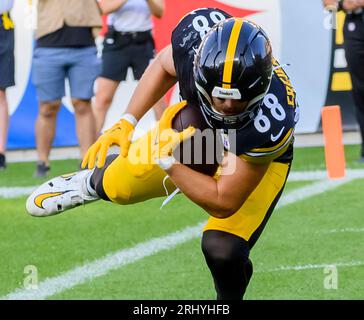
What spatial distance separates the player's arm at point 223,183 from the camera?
14.1 ft

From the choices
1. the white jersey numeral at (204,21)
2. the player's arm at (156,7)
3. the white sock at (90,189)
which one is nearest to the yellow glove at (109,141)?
the white sock at (90,189)

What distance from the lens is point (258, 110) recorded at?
14.0 ft

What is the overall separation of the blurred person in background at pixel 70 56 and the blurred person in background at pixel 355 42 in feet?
6.16

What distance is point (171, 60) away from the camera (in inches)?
185

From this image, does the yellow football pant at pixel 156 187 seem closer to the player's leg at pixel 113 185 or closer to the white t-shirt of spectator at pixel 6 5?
the player's leg at pixel 113 185

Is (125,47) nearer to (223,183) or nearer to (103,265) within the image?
(103,265)

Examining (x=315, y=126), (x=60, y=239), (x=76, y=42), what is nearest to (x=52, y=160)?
(x=76, y=42)

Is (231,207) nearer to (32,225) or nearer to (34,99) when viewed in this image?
(32,225)

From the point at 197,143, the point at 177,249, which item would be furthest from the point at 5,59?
the point at 197,143

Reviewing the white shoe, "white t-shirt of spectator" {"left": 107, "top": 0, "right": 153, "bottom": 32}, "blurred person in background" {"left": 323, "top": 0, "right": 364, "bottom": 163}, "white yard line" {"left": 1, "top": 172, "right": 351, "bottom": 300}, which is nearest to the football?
the white shoe

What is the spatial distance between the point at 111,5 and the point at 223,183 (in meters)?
4.65

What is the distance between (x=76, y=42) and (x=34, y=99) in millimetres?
1270

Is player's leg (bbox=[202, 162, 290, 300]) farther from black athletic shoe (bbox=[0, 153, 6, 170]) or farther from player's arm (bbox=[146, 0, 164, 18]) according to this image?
black athletic shoe (bbox=[0, 153, 6, 170])

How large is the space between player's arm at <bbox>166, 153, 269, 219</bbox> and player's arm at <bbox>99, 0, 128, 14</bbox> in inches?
179
